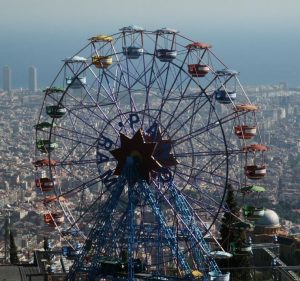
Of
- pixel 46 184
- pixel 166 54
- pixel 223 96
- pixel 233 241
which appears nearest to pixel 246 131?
pixel 223 96

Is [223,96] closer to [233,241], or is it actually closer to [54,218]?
[233,241]

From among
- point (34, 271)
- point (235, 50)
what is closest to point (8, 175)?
point (34, 271)

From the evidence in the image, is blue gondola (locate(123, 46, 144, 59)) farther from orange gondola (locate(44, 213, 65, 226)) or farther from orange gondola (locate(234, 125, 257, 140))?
orange gondola (locate(44, 213, 65, 226))

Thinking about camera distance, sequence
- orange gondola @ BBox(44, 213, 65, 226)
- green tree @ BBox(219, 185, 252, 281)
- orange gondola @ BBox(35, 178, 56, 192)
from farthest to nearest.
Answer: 1. green tree @ BBox(219, 185, 252, 281)
2. orange gondola @ BBox(35, 178, 56, 192)
3. orange gondola @ BBox(44, 213, 65, 226)

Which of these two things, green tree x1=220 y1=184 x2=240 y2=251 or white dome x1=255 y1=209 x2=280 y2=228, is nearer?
green tree x1=220 y1=184 x2=240 y2=251

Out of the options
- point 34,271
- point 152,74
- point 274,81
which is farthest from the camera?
point 274,81

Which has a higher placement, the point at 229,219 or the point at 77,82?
the point at 77,82

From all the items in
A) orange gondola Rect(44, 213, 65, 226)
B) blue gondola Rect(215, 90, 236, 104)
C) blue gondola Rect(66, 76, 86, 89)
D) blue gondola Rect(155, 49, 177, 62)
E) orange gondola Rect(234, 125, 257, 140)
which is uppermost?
blue gondola Rect(155, 49, 177, 62)

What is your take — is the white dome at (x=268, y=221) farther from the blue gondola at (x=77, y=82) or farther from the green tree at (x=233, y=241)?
the blue gondola at (x=77, y=82)

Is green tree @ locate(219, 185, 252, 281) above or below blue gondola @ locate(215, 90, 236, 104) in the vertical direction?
below

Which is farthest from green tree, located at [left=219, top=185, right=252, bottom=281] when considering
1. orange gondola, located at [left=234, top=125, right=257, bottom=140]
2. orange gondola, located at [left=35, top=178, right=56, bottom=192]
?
orange gondola, located at [left=35, top=178, right=56, bottom=192]

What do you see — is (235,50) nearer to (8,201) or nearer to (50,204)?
(8,201)
